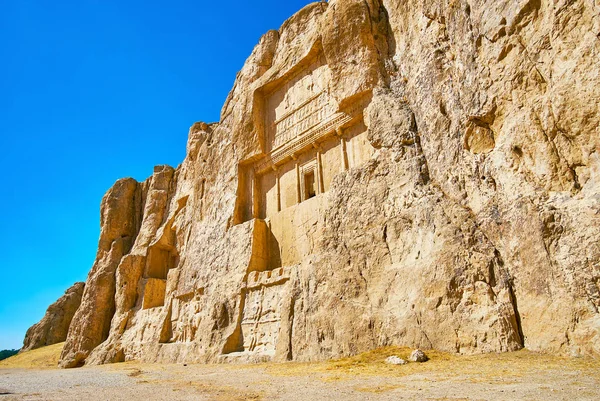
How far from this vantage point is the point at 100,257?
84.2 feet

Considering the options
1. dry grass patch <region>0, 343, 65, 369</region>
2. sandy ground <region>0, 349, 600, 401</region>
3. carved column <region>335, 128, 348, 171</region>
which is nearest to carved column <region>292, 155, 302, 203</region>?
carved column <region>335, 128, 348, 171</region>

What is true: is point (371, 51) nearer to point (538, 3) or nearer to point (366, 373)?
point (538, 3)

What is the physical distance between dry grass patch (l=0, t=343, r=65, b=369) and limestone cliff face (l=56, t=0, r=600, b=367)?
4.94 meters

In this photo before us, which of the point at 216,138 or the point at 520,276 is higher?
the point at 216,138

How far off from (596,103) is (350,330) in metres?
6.75

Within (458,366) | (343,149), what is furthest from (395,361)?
(343,149)

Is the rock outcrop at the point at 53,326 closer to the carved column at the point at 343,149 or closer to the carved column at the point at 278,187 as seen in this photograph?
the carved column at the point at 278,187

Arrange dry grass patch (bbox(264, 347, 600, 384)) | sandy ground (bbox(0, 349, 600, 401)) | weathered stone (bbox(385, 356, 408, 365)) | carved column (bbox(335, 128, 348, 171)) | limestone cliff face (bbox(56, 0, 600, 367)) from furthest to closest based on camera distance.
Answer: carved column (bbox(335, 128, 348, 171)) < weathered stone (bbox(385, 356, 408, 365)) < limestone cliff face (bbox(56, 0, 600, 367)) < dry grass patch (bbox(264, 347, 600, 384)) < sandy ground (bbox(0, 349, 600, 401))

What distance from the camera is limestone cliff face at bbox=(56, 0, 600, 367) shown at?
780 centimetres

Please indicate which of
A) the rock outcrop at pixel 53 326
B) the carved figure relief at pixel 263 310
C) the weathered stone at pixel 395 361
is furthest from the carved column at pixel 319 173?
the rock outcrop at pixel 53 326

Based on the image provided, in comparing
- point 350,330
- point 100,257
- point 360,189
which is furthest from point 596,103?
point 100,257

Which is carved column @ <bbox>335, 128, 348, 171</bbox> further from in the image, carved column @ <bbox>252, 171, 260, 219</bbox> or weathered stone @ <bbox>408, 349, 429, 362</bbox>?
weathered stone @ <bbox>408, 349, 429, 362</bbox>

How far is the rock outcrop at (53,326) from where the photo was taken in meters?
29.1

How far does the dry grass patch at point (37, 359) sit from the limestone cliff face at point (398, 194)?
16.2 ft
